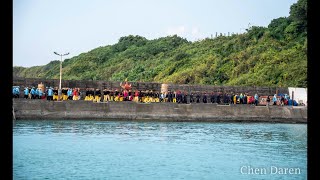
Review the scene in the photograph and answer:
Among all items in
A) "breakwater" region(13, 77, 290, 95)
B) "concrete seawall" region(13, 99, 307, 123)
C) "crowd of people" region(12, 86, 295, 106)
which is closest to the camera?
"concrete seawall" region(13, 99, 307, 123)

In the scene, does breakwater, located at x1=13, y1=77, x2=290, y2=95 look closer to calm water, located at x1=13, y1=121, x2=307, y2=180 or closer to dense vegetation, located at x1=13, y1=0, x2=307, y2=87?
calm water, located at x1=13, y1=121, x2=307, y2=180

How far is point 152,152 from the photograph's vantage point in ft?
60.7

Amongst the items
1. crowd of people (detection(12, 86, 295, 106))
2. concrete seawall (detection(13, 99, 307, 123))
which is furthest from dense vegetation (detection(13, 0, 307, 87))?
concrete seawall (detection(13, 99, 307, 123))

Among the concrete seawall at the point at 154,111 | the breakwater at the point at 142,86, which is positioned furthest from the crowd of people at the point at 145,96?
the concrete seawall at the point at 154,111

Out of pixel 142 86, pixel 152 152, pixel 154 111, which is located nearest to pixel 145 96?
pixel 154 111

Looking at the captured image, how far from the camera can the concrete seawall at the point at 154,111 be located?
2973 centimetres

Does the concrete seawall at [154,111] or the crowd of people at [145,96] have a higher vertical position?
the crowd of people at [145,96]

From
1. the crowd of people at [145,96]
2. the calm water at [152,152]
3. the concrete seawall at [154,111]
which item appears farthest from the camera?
the crowd of people at [145,96]

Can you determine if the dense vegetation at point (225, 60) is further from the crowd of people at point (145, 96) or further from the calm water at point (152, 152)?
the calm water at point (152, 152)

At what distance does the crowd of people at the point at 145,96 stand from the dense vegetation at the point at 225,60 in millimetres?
8420

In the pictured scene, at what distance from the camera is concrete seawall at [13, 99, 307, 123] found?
29.7 m

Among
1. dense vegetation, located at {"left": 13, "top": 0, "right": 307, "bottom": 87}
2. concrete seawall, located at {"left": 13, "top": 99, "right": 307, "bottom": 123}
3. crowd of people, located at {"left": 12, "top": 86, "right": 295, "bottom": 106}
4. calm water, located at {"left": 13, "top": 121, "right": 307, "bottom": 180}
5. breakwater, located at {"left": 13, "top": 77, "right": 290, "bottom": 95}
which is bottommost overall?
calm water, located at {"left": 13, "top": 121, "right": 307, "bottom": 180}

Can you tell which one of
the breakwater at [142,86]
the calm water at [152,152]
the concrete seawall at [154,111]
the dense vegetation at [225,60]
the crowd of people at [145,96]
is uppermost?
the dense vegetation at [225,60]

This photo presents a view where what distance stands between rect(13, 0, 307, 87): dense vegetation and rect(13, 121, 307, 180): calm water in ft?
60.4
